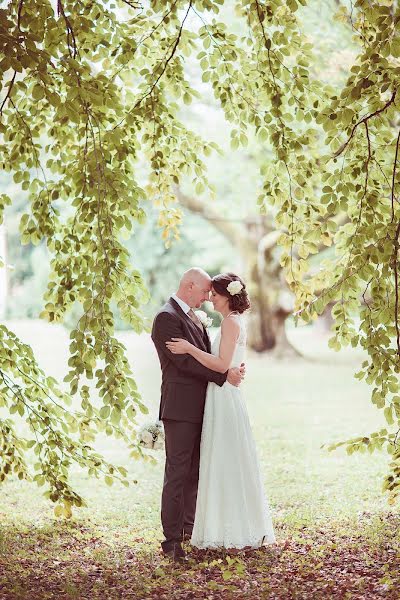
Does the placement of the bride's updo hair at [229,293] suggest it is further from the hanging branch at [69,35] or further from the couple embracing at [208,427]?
the hanging branch at [69,35]

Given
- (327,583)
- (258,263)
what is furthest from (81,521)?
(258,263)

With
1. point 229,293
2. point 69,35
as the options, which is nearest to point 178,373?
point 229,293

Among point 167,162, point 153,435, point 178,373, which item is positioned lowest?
point 153,435

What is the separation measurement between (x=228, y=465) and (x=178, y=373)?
0.62m

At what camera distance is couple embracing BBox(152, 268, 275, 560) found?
500cm

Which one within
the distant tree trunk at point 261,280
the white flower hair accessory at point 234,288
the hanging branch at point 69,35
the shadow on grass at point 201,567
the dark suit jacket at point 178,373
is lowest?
the shadow on grass at point 201,567

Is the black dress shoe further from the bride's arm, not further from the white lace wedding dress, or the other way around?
the bride's arm

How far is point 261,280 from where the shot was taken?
17.9 metres

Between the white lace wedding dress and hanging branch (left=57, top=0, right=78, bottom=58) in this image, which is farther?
the white lace wedding dress

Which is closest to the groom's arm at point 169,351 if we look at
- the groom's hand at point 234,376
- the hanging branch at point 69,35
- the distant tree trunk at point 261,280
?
the groom's hand at point 234,376

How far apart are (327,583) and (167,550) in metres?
0.97

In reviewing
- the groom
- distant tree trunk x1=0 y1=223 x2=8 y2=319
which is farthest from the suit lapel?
distant tree trunk x1=0 y1=223 x2=8 y2=319

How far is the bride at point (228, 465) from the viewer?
507 centimetres

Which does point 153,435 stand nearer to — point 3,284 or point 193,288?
point 193,288
